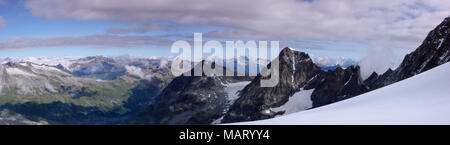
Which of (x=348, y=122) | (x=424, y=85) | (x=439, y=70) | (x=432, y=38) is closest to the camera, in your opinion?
(x=348, y=122)

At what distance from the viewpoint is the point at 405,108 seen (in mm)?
11648

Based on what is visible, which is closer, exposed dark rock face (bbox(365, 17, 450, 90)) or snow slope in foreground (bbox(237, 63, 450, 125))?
snow slope in foreground (bbox(237, 63, 450, 125))

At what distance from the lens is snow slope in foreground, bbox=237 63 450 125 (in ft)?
32.3

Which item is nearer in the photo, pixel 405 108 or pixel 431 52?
pixel 405 108

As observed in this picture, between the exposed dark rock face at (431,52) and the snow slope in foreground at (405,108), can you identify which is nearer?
the snow slope in foreground at (405,108)

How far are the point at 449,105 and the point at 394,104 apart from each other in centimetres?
246

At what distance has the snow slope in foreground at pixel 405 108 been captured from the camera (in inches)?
388

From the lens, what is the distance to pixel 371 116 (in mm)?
11070

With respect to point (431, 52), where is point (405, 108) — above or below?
below
